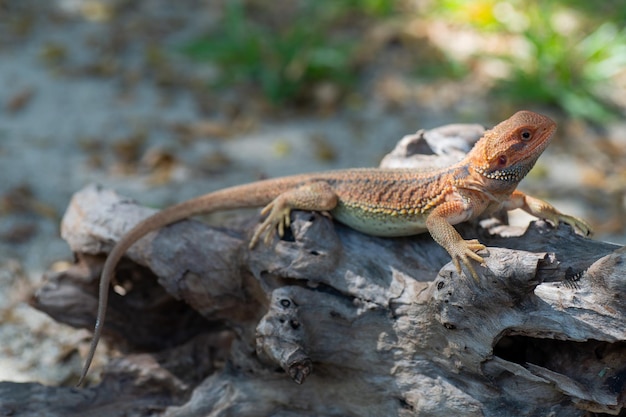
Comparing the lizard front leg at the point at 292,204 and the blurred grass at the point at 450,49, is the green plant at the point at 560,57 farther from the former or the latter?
the lizard front leg at the point at 292,204

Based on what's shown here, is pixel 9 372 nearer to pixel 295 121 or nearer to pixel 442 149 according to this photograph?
pixel 442 149

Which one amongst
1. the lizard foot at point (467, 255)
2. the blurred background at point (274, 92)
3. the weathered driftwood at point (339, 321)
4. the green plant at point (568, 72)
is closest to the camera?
the weathered driftwood at point (339, 321)

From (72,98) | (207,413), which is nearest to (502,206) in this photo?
(207,413)

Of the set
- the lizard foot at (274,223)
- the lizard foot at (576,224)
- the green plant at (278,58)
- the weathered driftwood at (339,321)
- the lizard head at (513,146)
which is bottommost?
the weathered driftwood at (339,321)

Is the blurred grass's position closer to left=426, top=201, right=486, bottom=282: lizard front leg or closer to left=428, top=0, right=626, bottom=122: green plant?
left=428, top=0, right=626, bottom=122: green plant

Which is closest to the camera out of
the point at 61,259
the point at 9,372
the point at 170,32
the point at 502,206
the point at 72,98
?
the point at 502,206

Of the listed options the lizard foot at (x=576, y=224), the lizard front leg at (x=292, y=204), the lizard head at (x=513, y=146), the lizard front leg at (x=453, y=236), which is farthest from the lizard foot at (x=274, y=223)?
the lizard foot at (x=576, y=224)
